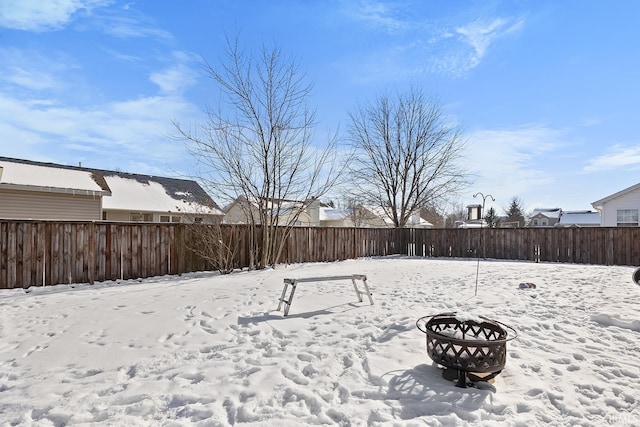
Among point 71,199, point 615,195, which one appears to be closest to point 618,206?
point 615,195

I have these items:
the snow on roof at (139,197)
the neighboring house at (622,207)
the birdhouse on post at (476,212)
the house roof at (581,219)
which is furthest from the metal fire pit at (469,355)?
the house roof at (581,219)

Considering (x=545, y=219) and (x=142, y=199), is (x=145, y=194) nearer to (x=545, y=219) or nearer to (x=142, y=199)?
(x=142, y=199)

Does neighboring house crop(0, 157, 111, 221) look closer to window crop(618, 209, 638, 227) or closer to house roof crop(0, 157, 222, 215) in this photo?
house roof crop(0, 157, 222, 215)

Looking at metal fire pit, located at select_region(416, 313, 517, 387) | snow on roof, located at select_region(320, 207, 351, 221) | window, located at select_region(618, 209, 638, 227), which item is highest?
snow on roof, located at select_region(320, 207, 351, 221)

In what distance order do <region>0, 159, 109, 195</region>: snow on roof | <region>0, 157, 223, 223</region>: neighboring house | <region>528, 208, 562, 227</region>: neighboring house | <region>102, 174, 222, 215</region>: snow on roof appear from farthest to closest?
1. <region>528, 208, 562, 227</region>: neighboring house
2. <region>102, 174, 222, 215</region>: snow on roof
3. <region>0, 159, 109, 195</region>: snow on roof
4. <region>0, 157, 223, 223</region>: neighboring house

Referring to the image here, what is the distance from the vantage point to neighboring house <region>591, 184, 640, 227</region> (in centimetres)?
1576

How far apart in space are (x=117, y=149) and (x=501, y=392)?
15772mm

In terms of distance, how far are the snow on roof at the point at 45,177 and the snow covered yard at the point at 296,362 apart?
9142mm

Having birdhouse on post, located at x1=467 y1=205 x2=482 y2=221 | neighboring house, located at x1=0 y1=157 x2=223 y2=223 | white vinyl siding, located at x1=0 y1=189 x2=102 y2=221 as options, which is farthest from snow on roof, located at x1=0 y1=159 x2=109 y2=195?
birdhouse on post, located at x1=467 y1=205 x2=482 y2=221

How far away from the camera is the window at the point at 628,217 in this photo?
52.0 ft

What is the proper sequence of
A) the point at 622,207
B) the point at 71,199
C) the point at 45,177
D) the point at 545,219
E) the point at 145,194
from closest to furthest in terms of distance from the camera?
the point at 45,177
the point at 71,199
the point at 622,207
the point at 145,194
the point at 545,219

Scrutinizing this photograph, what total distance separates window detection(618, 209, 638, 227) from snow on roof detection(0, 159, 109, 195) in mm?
22535

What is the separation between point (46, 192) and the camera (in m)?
13.4

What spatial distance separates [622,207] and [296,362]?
62.7ft
